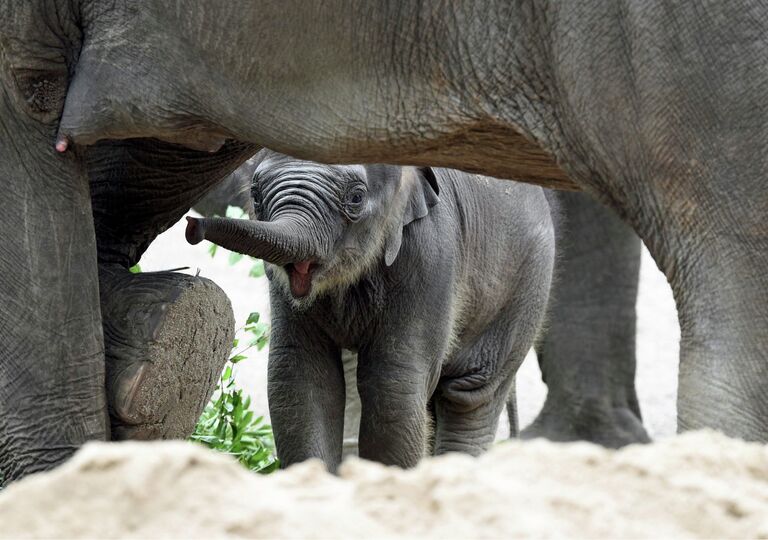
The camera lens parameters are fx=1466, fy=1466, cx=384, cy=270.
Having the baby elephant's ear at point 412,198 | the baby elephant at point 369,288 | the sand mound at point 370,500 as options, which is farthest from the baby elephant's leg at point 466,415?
the sand mound at point 370,500

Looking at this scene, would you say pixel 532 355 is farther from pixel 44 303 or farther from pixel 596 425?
Answer: pixel 44 303

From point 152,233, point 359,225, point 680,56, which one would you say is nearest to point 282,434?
point 359,225

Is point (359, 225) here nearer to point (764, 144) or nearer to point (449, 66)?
point (449, 66)

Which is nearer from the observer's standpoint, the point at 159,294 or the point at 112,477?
the point at 112,477

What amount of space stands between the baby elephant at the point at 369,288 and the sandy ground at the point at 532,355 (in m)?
2.22

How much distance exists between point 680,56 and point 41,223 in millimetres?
1209

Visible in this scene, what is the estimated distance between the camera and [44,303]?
267 centimetres

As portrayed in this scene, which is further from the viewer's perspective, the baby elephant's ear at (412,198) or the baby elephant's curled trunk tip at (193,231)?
the baby elephant's ear at (412,198)

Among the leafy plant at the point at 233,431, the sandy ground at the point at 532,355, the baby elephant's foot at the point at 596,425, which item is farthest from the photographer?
the sandy ground at the point at 532,355

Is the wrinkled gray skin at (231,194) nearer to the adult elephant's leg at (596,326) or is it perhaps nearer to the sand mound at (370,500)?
the adult elephant's leg at (596,326)

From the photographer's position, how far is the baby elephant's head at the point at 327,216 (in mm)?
3541

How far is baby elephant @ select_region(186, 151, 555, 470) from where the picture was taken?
3.66m

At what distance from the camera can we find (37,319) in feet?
8.75

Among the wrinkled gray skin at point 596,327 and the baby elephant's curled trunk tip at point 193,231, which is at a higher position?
the baby elephant's curled trunk tip at point 193,231
